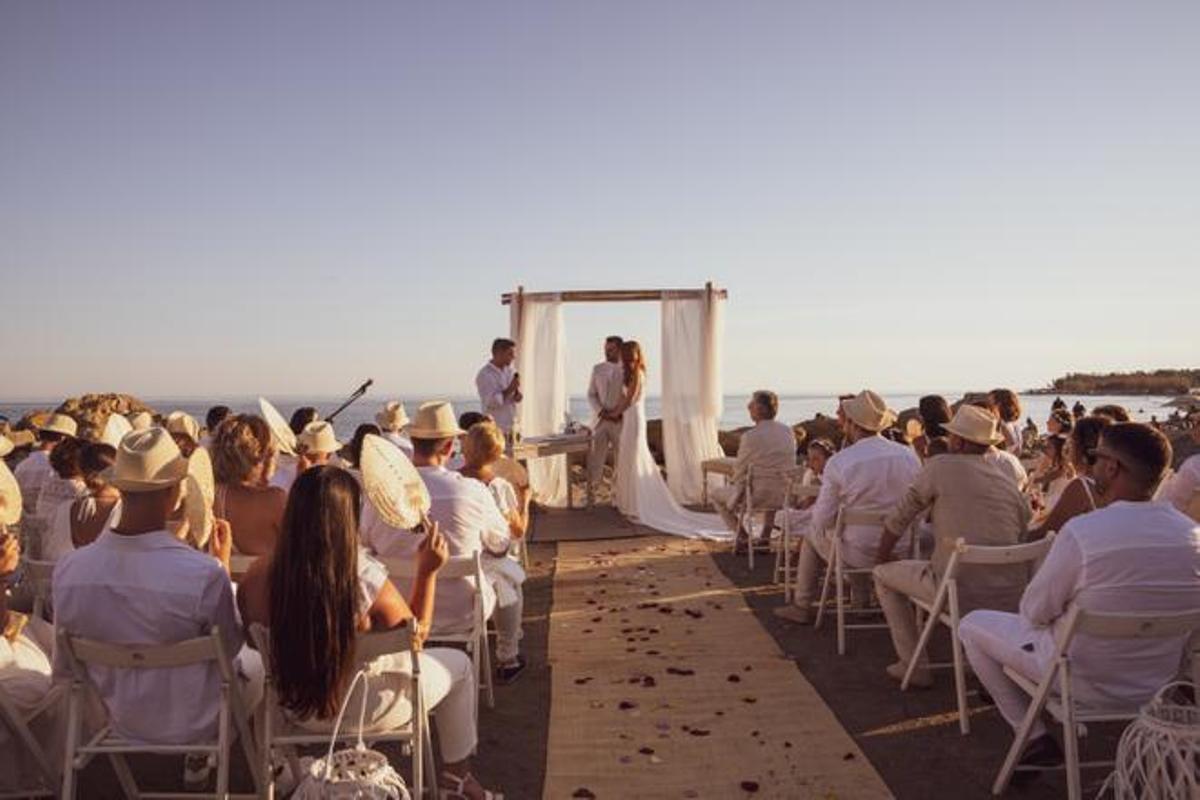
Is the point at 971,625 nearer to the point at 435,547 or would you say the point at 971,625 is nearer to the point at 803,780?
the point at 803,780

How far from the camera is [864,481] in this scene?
18.1 ft

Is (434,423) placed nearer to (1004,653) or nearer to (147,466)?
(147,466)

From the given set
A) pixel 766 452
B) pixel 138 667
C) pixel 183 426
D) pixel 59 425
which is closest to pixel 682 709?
pixel 138 667

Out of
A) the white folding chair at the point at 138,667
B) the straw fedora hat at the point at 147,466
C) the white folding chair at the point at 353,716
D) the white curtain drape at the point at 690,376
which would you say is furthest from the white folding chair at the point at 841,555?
the white curtain drape at the point at 690,376

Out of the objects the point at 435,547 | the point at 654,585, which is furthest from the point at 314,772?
the point at 654,585

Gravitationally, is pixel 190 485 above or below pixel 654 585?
above

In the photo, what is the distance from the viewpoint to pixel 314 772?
2.52 metres

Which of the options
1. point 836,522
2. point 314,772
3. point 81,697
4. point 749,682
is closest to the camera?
point 314,772

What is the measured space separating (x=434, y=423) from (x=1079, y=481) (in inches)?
132

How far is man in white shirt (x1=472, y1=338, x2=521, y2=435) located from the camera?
34.9ft

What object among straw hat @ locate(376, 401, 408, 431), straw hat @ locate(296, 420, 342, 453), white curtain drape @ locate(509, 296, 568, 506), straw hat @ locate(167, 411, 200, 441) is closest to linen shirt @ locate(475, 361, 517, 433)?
white curtain drape @ locate(509, 296, 568, 506)

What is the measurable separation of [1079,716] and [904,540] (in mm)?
2513

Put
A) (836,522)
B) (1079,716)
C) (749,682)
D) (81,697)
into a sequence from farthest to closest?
(836,522) < (749,682) < (1079,716) < (81,697)

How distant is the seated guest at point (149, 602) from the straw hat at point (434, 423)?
5.46ft
